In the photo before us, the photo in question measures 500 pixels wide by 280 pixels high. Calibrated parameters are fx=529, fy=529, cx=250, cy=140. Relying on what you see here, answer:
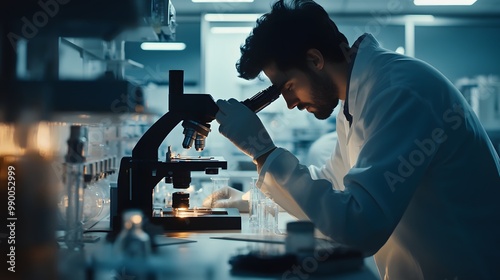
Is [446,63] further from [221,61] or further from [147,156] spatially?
[147,156]

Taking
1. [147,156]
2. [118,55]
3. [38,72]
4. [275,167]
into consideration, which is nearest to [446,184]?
[275,167]

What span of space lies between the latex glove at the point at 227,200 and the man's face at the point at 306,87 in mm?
556

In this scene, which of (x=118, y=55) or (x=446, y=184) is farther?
(x=118, y=55)

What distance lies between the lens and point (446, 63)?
15.5 feet

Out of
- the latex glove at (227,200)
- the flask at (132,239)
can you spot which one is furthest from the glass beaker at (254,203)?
the flask at (132,239)

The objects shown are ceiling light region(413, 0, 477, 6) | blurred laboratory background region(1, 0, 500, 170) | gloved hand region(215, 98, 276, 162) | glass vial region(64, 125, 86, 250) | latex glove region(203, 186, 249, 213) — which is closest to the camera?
glass vial region(64, 125, 86, 250)

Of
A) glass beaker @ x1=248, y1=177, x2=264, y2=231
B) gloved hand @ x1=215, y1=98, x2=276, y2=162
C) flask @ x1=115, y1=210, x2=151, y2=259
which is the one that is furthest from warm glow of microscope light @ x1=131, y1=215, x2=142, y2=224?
glass beaker @ x1=248, y1=177, x2=264, y2=231

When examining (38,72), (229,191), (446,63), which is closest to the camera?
(38,72)

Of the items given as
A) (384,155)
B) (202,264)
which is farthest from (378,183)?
(202,264)

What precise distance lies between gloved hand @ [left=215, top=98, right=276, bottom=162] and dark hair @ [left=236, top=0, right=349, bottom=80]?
0.46 ft

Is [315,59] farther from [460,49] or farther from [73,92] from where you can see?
[460,49]

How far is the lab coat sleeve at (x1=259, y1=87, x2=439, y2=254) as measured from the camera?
1172mm

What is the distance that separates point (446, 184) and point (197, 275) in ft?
2.20

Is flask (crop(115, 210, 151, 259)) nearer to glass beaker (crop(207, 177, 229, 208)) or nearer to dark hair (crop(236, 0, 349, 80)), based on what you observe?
dark hair (crop(236, 0, 349, 80))
